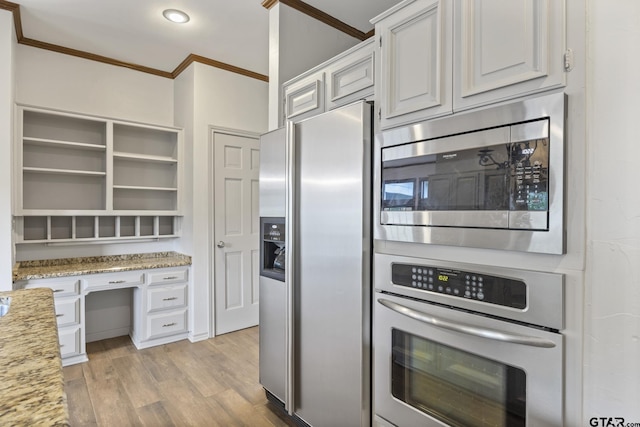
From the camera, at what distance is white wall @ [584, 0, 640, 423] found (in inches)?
35.8

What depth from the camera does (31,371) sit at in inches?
31.3

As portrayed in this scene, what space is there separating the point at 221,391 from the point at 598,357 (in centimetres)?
233

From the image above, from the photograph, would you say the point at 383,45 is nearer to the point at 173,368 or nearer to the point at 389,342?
the point at 389,342

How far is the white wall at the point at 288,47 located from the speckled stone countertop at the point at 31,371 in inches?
66.0

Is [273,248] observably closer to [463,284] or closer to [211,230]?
[463,284]

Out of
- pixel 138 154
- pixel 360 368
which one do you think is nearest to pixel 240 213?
pixel 138 154

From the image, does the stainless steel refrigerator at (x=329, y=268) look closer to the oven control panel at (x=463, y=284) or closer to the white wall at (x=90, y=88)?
the oven control panel at (x=463, y=284)

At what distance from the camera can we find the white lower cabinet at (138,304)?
288 centimetres

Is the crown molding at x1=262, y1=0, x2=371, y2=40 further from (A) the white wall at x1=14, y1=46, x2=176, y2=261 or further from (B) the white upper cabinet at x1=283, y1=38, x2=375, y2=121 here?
(A) the white wall at x1=14, y1=46, x2=176, y2=261

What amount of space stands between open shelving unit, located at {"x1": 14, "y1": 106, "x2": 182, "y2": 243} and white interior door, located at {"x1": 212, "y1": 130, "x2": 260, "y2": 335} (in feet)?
1.54

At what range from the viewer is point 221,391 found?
2498mm

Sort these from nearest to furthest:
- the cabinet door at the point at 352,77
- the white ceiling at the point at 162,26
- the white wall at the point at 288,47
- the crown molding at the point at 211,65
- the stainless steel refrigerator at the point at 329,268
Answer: the stainless steel refrigerator at the point at 329,268
the cabinet door at the point at 352,77
the white wall at the point at 288,47
the white ceiling at the point at 162,26
the crown molding at the point at 211,65

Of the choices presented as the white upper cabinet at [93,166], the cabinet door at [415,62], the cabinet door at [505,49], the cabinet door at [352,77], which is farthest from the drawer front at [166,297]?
the cabinet door at [505,49]

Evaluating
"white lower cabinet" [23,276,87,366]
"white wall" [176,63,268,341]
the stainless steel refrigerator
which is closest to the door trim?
"white wall" [176,63,268,341]
